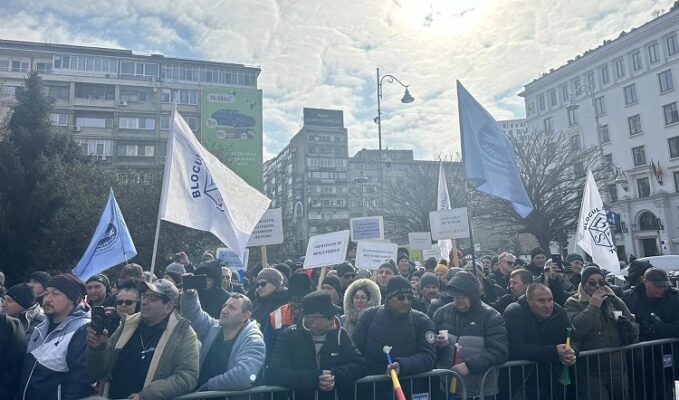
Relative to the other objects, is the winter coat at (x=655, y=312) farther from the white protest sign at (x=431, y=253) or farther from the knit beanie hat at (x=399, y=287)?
the white protest sign at (x=431, y=253)

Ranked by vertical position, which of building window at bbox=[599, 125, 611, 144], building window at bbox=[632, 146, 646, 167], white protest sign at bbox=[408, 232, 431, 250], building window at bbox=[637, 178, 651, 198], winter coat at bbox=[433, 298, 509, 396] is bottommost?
winter coat at bbox=[433, 298, 509, 396]

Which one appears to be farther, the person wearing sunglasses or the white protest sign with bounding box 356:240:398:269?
the white protest sign with bounding box 356:240:398:269

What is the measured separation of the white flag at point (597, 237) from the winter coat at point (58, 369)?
811 cm

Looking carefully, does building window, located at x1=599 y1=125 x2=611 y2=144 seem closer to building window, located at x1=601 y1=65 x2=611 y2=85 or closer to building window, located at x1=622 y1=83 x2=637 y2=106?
building window, located at x1=622 y1=83 x2=637 y2=106

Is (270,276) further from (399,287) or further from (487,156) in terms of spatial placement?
(487,156)

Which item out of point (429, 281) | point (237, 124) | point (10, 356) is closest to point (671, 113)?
point (237, 124)

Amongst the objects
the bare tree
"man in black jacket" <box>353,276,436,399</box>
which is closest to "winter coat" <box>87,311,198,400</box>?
"man in black jacket" <box>353,276,436,399</box>

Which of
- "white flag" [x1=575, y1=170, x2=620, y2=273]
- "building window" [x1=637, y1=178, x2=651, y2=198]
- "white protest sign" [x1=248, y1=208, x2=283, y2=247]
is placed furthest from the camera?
"building window" [x1=637, y1=178, x2=651, y2=198]

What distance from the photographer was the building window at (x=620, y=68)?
52875 mm

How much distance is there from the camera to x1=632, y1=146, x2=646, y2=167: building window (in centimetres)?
5034

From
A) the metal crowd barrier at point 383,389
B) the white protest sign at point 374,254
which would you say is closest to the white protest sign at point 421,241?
the white protest sign at point 374,254

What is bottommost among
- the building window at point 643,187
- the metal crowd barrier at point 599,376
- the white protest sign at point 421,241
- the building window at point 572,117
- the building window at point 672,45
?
the metal crowd barrier at point 599,376

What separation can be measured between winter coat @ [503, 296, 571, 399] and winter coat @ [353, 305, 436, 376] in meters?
0.91

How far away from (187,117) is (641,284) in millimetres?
53944
